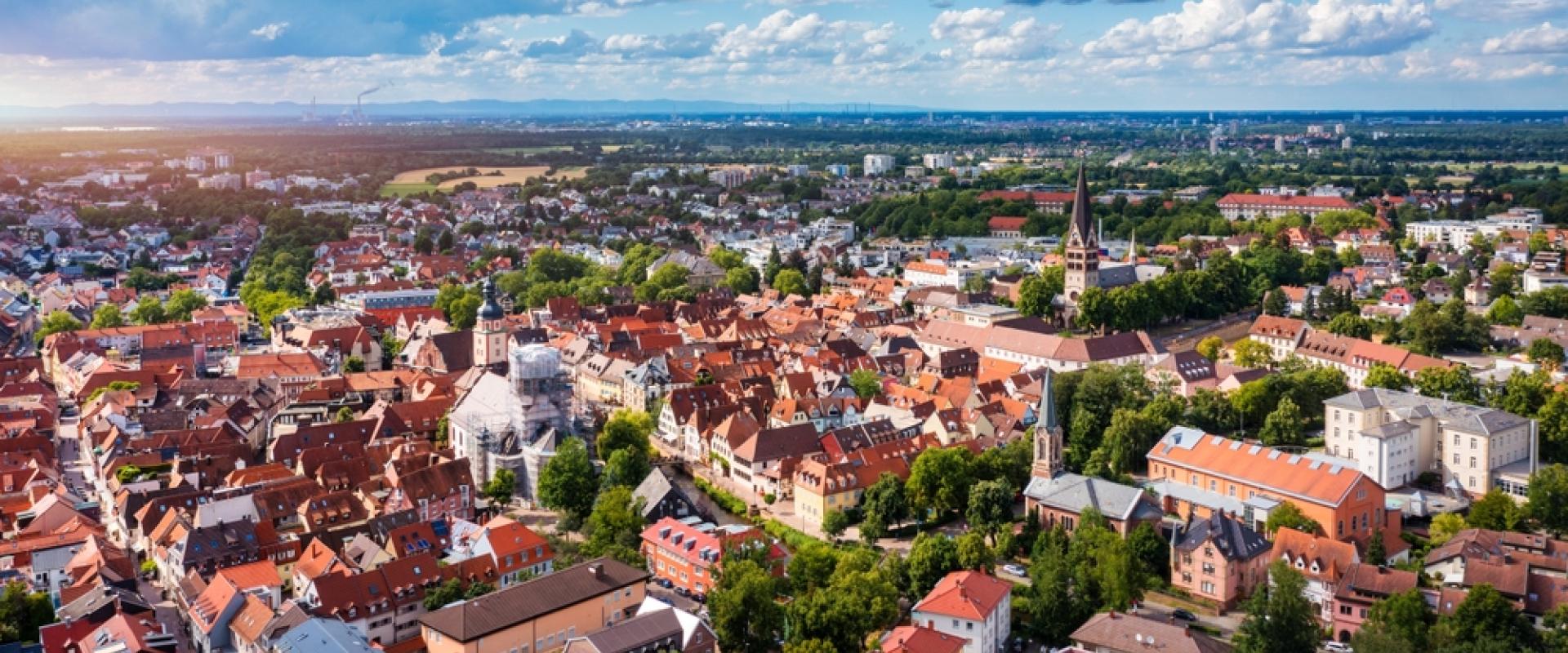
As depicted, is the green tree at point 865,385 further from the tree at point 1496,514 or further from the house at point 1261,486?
the tree at point 1496,514

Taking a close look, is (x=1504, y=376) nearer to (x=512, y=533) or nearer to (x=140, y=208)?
(x=512, y=533)

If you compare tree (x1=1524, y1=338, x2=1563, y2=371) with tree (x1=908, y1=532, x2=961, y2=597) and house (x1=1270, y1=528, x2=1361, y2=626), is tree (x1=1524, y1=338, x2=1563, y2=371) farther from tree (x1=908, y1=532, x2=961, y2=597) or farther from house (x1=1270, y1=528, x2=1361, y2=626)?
tree (x1=908, y1=532, x2=961, y2=597)

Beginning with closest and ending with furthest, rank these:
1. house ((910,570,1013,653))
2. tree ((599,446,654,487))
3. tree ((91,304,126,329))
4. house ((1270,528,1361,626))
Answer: house ((910,570,1013,653)), house ((1270,528,1361,626)), tree ((599,446,654,487)), tree ((91,304,126,329))

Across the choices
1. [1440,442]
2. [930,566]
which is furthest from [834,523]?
[1440,442]

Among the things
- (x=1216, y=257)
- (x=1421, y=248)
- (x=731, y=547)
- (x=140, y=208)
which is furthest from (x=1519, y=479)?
(x=140, y=208)

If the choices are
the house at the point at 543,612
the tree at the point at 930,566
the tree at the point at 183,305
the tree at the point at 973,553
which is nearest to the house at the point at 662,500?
the house at the point at 543,612

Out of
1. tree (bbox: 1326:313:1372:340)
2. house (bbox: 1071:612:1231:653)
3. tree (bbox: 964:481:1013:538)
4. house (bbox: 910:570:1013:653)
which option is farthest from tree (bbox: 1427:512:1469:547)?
tree (bbox: 1326:313:1372:340)
